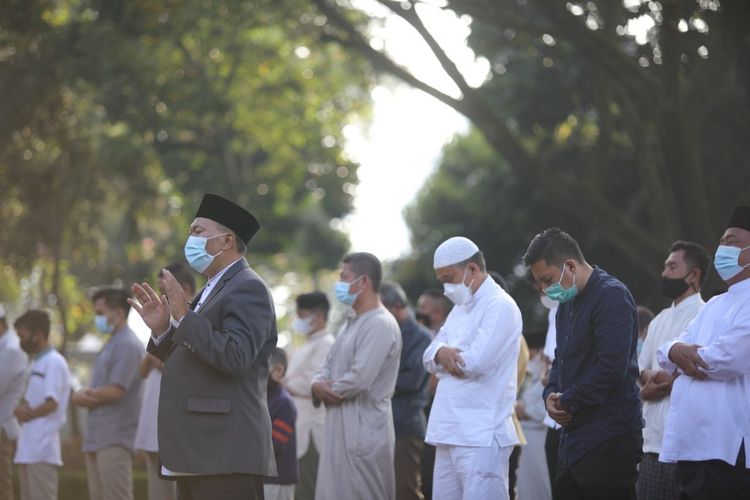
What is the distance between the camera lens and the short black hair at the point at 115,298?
11.8 meters

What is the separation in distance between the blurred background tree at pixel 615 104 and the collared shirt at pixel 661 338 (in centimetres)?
575

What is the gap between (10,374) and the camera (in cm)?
1194

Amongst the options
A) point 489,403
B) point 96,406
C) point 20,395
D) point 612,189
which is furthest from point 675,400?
A: point 612,189

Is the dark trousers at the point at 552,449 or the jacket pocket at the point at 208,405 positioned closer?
the jacket pocket at the point at 208,405

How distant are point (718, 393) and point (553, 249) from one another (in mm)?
1322

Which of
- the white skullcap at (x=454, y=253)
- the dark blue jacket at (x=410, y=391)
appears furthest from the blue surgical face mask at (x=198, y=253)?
the dark blue jacket at (x=410, y=391)

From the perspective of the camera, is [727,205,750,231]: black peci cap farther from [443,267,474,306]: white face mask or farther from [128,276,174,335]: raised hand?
[128,276,174,335]: raised hand

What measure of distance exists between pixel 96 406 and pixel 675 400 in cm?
573

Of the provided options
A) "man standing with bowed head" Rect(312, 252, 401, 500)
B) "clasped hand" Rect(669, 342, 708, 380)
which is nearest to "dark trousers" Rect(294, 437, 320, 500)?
"man standing with bowed head" Rect(312, 252, 401, 500)

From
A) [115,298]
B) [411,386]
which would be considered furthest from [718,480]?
[115,298]

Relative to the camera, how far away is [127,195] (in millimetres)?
26938

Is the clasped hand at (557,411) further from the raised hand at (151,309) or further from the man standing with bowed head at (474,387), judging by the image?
the raised hand at (151,309)

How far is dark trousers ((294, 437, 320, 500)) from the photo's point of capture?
44.2 feet

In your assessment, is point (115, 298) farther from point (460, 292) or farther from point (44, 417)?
point (460, 292)
